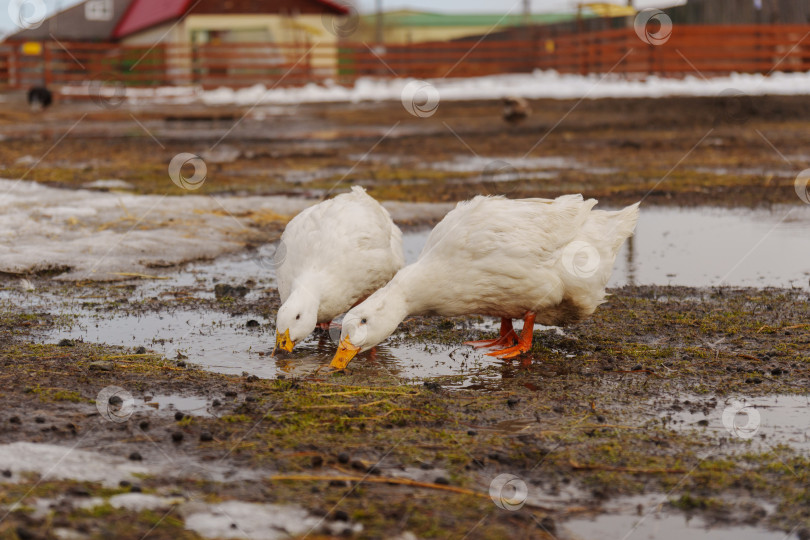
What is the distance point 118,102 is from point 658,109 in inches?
714

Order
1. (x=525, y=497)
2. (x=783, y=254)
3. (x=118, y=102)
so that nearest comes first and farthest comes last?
1. (x=525, y=497)
2. (x=783, y=254)
3. (x=118, y=102)

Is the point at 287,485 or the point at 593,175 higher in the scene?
the point at 593,175

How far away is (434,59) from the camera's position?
39.5 metres

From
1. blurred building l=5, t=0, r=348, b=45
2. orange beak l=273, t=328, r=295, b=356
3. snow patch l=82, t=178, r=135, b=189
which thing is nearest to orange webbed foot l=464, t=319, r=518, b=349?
orange beak l=273, t=328, r=295, b=356

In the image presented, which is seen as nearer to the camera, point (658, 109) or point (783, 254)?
point (783, 254)

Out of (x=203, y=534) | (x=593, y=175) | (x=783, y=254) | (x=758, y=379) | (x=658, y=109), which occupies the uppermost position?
(x=658, y=109)

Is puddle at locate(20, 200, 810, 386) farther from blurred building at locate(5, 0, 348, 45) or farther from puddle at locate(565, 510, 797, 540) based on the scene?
blurred building at locate(5, 0, 348, 45)

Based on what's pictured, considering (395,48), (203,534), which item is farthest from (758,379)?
(395,48)

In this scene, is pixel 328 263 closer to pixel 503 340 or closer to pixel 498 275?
pixel 498 275

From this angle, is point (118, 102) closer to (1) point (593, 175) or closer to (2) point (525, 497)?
(1) point (593, 175)

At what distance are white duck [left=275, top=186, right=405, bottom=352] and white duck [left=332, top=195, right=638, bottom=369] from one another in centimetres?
32

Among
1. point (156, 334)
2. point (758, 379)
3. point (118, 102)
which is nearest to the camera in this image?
point (758, 379)

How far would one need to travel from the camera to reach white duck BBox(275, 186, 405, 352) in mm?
5523

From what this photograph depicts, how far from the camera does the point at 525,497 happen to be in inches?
145
